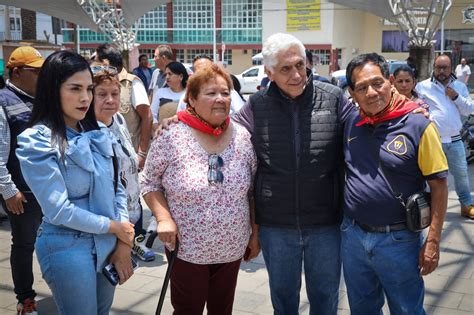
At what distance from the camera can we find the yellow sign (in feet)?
129

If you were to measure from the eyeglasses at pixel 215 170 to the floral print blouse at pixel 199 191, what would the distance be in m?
0.02

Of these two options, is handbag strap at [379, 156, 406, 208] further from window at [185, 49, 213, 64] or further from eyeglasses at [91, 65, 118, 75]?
window at [185, 49, 213, 64]

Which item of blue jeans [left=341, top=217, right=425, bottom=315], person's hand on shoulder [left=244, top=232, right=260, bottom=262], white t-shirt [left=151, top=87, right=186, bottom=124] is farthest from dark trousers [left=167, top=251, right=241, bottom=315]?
white t-shirt [left=151, top=87, right=186, bottom=124]

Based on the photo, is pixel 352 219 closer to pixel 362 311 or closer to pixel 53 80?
pixel 362 311

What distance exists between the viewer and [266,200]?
2971 millimetres

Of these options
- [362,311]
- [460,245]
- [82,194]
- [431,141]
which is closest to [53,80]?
[82,194]

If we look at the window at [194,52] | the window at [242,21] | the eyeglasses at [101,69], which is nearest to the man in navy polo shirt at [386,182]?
the eyeglasses at [101,69]

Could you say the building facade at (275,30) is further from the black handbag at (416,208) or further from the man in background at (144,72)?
the black handbag at (416,208)

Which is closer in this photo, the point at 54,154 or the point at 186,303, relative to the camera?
the point at 54,154

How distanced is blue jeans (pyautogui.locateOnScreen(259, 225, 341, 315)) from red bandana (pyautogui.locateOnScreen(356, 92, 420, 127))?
671 mm

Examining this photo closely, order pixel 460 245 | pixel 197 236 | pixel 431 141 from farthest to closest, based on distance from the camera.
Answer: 1. pixel 460 245
2. pixel 197 236
3. pixel 431 141

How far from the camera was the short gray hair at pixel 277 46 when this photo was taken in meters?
2.85

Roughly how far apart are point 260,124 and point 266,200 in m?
0.44

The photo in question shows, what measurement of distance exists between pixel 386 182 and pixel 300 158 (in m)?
0.49
